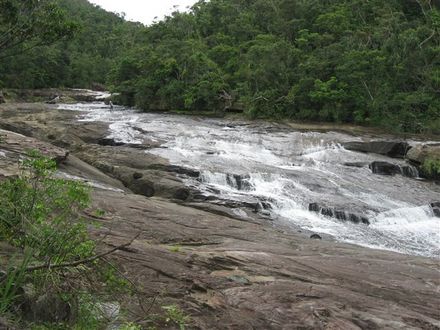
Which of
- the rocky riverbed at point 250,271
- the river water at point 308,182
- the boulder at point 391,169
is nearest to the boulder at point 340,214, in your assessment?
the river water at point 308,182

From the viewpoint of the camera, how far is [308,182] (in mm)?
18625

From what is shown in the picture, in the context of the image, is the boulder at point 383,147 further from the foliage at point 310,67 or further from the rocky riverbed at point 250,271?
the rocky riverbed at point 250,271

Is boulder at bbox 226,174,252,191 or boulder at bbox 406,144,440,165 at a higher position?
boulder at bbox 406,144,440,165

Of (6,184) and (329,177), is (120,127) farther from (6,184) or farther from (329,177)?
(6,184)

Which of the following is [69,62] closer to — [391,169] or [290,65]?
[290,65]

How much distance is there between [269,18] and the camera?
57.2 meters

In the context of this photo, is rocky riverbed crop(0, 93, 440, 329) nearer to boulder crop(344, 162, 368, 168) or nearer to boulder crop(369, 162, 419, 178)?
boulder crop(344, 162, 368, 168)

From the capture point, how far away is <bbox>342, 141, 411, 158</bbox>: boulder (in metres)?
25.5

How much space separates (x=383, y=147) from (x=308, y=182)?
904cm

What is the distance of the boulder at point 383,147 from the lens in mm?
25484

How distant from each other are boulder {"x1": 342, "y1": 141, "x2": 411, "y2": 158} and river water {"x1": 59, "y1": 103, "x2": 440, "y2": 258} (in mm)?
830

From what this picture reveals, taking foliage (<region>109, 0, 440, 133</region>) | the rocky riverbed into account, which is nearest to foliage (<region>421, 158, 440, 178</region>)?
the rocky riverbed

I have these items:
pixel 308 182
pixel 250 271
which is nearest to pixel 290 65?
pixel 308 182

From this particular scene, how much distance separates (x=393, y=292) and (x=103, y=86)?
6733 centimetres
